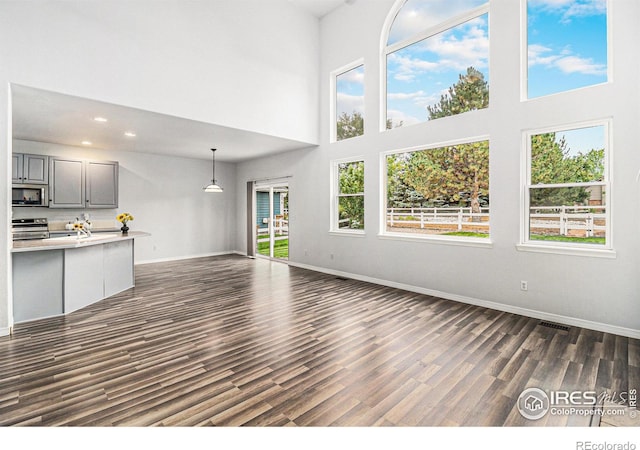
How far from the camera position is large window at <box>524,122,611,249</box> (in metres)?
3.50

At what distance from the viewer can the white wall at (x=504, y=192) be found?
329 cm

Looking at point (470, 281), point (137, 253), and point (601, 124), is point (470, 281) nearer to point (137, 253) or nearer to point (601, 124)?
point (601, 124)

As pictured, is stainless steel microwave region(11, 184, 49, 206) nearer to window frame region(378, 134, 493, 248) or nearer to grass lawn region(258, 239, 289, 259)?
grass lawn region(258, 239, 289, 259)

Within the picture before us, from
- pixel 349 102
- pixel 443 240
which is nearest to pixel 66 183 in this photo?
pixel 349 102

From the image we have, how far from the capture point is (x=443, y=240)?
4.79 metres

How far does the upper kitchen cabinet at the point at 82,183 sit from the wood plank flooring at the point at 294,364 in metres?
3.23

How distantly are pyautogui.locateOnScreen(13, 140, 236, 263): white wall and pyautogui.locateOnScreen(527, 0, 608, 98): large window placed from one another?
25.4ft

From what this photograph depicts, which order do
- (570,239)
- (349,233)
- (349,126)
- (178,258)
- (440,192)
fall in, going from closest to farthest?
(570,239) → (440,192) → (349,233) → (349,126) → (178,258)

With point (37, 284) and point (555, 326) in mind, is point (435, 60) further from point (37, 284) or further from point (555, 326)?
point (37, 284)

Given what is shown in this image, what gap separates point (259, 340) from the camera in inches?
126

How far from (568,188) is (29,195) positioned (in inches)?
346

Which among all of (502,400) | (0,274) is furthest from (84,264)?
(502,400)
